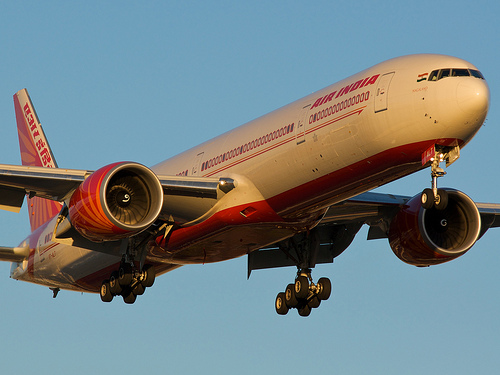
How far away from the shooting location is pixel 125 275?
3284 cm

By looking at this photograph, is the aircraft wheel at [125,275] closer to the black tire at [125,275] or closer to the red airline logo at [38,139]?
the black tire at [125,275]

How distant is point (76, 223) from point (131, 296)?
6540 mm

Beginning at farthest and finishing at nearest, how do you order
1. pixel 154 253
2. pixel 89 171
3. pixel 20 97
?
pixel 20 97 → pixel 154 253 → pixel 89 171

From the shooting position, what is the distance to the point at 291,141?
27.6m

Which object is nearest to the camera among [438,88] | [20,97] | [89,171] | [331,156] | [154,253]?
[438,88]

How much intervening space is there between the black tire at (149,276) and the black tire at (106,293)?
1344mm

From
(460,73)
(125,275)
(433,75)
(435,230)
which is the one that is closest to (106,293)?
(125,275)

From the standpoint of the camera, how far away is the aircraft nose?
24.5 m

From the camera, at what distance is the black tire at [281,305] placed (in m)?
34.3

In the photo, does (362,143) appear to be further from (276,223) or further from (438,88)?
(276,223)

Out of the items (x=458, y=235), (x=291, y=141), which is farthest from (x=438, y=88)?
(x=458, y=235)

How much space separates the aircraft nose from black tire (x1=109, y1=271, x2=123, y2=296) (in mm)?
14462

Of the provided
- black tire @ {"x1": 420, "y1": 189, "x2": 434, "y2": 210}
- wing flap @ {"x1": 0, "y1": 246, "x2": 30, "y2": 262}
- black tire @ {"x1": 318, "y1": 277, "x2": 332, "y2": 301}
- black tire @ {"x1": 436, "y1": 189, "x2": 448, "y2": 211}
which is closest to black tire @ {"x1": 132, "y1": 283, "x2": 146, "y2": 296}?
black tire @ {"x1": 318, "y1": 277, "x2": 332, "y2": 301}

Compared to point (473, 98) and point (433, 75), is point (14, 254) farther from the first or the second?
point (473, 98)
